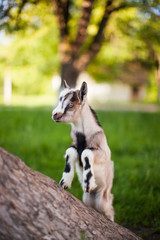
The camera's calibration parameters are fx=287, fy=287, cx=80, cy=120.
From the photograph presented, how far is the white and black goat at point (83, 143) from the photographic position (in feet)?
9.07

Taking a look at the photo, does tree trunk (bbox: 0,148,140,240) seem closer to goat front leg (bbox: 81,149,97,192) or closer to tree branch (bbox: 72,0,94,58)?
goat front leg (bbox: 81,149,97,192)

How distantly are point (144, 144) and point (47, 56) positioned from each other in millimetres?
14977

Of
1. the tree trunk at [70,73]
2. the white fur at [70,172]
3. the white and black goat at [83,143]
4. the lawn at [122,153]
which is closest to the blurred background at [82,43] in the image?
the tree trunk at [70,73]

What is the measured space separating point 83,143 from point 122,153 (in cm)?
530

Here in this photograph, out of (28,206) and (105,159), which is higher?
(105,159)

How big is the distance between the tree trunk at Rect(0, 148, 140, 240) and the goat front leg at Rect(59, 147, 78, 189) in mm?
170

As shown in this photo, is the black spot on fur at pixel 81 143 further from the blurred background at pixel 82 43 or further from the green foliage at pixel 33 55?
the green foliage at pixel 33 55

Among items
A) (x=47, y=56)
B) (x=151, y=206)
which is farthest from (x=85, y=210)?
(x=47, y=56)

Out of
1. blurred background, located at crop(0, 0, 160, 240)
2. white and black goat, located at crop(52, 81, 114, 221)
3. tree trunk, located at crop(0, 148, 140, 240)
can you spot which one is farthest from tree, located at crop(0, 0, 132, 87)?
tree trunk, located at crop(0, 148, 140, 240)

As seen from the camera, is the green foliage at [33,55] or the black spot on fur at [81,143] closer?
the black spot on fur at [81,143]

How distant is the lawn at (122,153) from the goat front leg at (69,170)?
1435 millimetres

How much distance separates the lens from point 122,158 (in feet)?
24.5

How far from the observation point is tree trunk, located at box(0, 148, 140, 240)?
215cm

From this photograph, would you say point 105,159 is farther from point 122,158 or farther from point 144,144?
point 144,144
